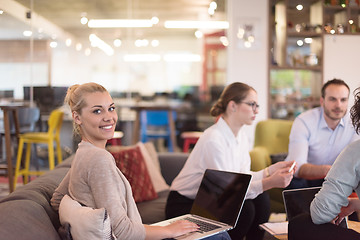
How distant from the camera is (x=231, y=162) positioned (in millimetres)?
2877

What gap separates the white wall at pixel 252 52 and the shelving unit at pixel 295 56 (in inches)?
3.6

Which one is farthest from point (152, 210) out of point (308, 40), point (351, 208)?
point (308, 40)

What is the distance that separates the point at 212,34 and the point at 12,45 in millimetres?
2915

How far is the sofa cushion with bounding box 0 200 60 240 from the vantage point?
1.60m

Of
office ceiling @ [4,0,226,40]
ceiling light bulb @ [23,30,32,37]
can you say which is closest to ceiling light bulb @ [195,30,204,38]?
office ceiling @ [4,0,226,40]

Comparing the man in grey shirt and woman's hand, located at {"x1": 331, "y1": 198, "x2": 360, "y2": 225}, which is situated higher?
the man in grey shirt

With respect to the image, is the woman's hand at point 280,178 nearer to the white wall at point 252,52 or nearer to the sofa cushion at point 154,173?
the sofa cushion at point 154,173

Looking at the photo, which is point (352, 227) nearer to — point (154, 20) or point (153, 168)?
point (153, 168)

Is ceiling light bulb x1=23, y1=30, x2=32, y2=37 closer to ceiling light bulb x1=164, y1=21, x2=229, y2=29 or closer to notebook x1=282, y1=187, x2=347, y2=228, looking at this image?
ceiling light bulb x1=164, y1=21, x2=229, y2=29

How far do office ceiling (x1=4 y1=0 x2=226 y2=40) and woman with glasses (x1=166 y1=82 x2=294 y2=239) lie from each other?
13.5 feet

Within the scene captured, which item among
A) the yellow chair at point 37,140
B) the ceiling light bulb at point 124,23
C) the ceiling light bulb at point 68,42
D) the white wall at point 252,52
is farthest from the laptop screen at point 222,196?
the ceiling light bulb at point 124,23

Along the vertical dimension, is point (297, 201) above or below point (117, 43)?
below

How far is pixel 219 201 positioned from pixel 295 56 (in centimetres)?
442

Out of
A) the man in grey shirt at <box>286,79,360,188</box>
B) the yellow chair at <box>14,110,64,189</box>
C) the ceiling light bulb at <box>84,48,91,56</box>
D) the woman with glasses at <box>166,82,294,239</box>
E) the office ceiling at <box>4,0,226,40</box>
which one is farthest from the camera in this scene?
the ceiling light bulb at <box>84,48,91,56</box>
